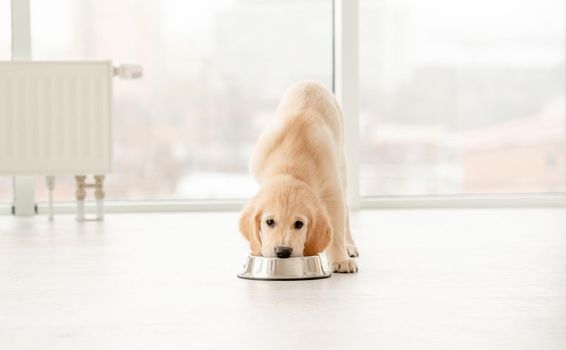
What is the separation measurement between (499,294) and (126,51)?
363 cm

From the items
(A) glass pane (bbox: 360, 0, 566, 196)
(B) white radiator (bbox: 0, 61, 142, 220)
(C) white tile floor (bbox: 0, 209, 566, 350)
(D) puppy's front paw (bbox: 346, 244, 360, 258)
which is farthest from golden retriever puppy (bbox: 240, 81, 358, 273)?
(A) glass pane (bbox: 360, 0, 566, 196)

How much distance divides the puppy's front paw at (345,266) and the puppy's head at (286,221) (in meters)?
0.12

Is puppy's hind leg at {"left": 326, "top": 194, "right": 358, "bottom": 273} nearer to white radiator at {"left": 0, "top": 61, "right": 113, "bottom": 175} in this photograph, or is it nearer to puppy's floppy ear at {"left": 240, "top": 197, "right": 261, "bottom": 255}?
puppy's floppy ear at {"left": 240, "top": 197, "right": 261, "bottom": 255}

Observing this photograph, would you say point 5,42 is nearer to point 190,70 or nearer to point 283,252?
point 190,70

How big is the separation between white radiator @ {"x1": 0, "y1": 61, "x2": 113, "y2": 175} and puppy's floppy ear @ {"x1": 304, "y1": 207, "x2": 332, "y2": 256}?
2.60 meters

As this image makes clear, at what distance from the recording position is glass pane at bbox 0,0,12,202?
5727 mm

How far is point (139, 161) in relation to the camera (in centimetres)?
584

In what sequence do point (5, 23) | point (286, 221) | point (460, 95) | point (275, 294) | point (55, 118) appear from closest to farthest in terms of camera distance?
point (275, 294)
point (286, 221)
point (55, 118)
point (5, 23)
point (460, 95)

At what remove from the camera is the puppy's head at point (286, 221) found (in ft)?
9.54

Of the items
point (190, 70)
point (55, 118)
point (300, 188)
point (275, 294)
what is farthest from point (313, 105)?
point (190, 70)

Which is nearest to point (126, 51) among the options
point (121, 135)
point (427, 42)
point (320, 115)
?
point (121, 135)

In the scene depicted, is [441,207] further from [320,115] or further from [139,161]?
[320,115]

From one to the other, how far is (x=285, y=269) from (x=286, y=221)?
0.46 ft

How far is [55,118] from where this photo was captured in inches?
214
